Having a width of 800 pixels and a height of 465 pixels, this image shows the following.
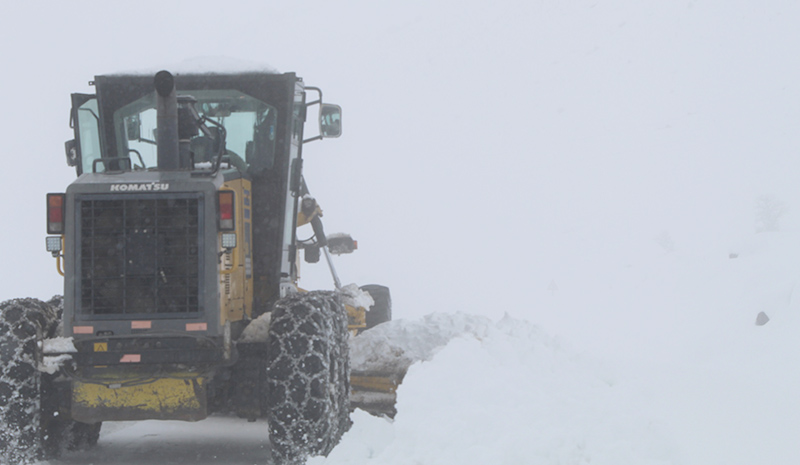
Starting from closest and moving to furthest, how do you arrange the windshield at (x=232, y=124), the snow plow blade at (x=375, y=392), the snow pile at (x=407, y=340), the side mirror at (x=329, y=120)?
the windshield at (x=232, y=124), the side mirror at (x=329, y=120), the snow plow blade at (x=375, y=392), the snow pile at (x=407, y=340)

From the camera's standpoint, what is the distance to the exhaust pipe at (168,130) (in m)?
6.20

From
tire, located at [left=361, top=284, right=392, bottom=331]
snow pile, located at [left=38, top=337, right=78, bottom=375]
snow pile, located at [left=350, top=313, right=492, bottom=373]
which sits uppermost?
snow pile, located at [left=38, top=337, right=78, bottom=375]

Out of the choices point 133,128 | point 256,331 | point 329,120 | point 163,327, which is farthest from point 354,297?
point 163,327

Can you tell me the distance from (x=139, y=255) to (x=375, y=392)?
3.14 metres

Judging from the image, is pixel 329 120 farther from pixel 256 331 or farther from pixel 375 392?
pixel 375 392

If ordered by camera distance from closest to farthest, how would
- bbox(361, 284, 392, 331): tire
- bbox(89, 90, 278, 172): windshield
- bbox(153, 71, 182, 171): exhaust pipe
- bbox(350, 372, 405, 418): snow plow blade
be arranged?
bbox(153, 71, 182, 171): exhaust pipe < bbox(89, 90, 278, 172): windshield < bbox(350, 372, 405, 418): snow plow blade < bbox(361, 284, 392, 331): tire

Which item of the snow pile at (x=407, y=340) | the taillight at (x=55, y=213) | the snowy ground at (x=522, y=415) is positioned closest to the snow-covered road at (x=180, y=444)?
the snowy ground at (x=522, y=415)

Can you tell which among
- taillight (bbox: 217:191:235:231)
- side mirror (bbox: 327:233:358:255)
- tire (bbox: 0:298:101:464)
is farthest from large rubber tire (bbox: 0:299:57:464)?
side mirror (bbox: 327:233:358:255)

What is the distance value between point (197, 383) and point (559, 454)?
2389 mm

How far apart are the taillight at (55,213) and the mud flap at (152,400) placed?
1050 millimetres

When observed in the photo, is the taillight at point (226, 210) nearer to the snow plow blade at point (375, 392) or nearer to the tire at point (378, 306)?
the snow plow blade at point (375, 392)

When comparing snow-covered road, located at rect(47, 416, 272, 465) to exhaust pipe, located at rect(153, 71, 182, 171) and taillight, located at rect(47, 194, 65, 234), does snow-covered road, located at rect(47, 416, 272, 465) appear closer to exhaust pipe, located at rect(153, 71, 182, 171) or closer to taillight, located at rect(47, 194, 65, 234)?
taillight, located at rect(47, 194, 65, 234)

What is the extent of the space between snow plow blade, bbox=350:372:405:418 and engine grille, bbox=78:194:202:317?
2.79 metres

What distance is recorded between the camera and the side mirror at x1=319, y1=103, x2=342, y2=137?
7.66 metres
